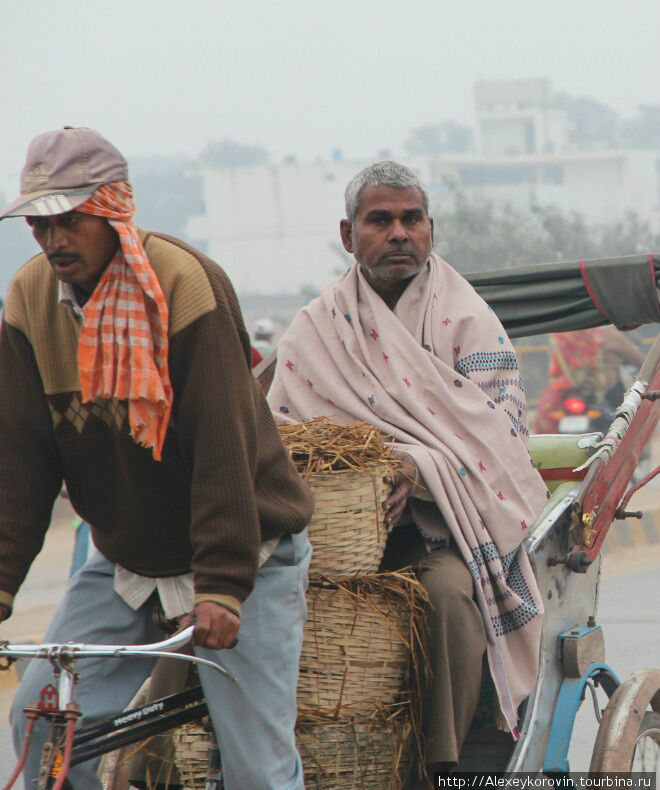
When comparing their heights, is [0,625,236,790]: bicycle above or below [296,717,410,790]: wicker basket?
above

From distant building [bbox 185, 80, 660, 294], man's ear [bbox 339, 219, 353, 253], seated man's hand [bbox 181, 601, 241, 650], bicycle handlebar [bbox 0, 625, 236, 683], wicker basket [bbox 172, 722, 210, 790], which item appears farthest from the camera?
distant building [bbox 185, 80, 660, 294]

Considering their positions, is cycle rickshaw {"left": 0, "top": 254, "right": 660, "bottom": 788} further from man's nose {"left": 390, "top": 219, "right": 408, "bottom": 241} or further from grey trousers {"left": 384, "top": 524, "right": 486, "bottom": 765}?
man's nose {"left": 390, "top": 219, "right": 408, "bottom": 241}

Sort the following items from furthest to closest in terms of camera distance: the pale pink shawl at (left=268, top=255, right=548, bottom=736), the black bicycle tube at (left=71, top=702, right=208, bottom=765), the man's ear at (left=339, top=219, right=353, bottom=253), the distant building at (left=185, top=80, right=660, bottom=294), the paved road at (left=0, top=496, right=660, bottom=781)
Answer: the distant building at (left=185, top=80, right=660, bottom=294) < the paved road at (left=0, top=496, right=660, bottom=781) < the man's ear at (left=339, top=219, right=353, bottom=253) < the pale pink shawl at (left=268, top=255, right=548, bottom=736) < the black bicycle tube at (left=71, top=702, right=208, bottom=765)

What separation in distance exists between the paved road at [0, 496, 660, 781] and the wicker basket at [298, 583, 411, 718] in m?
2.21

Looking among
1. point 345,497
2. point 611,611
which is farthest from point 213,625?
point 611,611

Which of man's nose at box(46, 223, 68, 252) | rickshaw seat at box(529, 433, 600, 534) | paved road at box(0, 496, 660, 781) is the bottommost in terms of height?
paved road at box(0, 496, 660, 781)

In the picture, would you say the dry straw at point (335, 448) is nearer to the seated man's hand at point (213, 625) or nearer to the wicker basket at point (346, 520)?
the wicker basket at point (346, 520)

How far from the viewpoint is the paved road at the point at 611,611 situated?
614 cm

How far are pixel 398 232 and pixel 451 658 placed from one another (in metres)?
1.27

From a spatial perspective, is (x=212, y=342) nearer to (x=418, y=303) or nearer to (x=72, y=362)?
(x=72, y=362)

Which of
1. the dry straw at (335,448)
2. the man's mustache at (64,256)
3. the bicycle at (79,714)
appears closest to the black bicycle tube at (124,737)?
the bicycle at (79,714)

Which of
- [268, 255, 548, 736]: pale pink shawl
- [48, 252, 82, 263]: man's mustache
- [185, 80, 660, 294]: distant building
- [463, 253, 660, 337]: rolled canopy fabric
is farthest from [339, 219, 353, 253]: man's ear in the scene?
[185, 80, 660, 294]: distant building

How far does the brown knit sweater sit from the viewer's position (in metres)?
2.62

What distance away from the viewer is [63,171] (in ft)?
8.58
